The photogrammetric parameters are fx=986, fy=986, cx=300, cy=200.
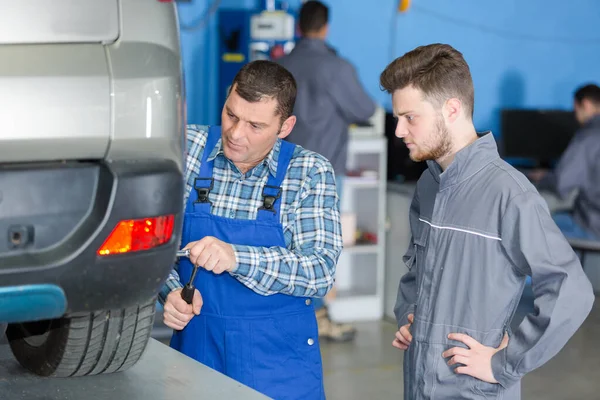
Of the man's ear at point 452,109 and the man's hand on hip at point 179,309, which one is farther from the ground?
the man's ear at point 452,109

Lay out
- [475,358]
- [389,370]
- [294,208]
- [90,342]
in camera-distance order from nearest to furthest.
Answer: [475,358] → [90,342] → [294,208] → [389,370]

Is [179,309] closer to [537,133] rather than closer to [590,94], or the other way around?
[590,94]

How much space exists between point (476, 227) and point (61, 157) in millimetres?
955

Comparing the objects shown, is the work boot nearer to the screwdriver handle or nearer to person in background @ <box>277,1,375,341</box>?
person in background @ <box>277,1,375,341</box>

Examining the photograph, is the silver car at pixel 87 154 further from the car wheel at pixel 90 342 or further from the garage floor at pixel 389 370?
the garage floor at pixel 389 370

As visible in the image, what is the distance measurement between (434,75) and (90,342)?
1.11 metres

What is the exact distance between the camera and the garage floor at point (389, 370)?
5.04 meters

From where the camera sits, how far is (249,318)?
2645 millimetres

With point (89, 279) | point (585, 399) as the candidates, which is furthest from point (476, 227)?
point (585, 399)

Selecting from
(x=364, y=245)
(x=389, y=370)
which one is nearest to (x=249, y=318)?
(x=389, y=370)

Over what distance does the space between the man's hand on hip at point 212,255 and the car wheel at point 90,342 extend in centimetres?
19

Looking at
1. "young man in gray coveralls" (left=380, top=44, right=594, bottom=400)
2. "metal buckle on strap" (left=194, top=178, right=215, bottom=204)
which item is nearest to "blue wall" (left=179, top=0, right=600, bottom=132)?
"metal buckle on strap" (left=194, top=178, right=215, bottom=204)

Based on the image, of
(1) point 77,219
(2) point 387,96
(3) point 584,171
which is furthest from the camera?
(2) point 387,96

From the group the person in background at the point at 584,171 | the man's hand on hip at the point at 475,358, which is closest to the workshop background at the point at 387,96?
the person in background at the point at 584,171
